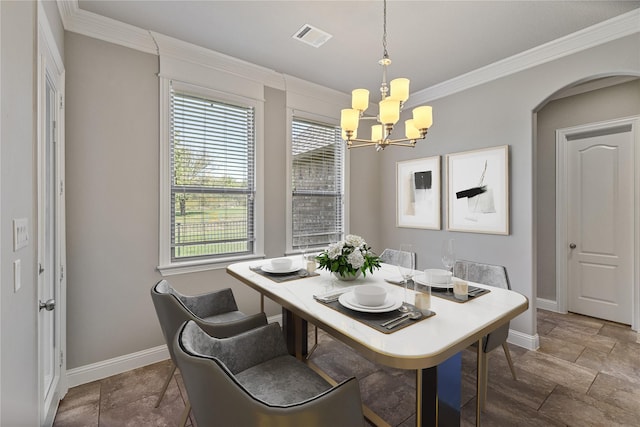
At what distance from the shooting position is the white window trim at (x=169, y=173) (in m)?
2.51

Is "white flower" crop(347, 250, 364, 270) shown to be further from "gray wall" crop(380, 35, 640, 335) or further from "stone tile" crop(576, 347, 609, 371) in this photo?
"stone tile" crop(576, 347, 609, 371)

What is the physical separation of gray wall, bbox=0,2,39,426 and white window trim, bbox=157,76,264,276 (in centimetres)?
117

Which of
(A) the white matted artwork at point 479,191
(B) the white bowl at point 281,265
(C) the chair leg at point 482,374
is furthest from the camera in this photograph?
(A) the white matted artwork at point 479,191

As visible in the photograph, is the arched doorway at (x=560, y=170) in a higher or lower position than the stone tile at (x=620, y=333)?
higher

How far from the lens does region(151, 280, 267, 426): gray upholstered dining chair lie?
5.13ft

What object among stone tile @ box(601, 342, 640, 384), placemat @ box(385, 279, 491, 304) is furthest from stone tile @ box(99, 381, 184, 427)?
stone tile @ box(601, 342, 640, 384)

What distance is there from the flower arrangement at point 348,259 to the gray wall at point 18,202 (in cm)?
141

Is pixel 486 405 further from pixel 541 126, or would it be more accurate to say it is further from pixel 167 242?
pixel 541 126

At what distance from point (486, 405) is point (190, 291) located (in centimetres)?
250

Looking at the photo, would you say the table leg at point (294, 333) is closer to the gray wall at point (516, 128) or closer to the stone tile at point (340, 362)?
the stone tile at point (340, 362)

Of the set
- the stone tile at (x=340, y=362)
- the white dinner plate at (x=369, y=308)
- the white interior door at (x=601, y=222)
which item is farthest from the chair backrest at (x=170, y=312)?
the white interior door at (x=601, y=222)

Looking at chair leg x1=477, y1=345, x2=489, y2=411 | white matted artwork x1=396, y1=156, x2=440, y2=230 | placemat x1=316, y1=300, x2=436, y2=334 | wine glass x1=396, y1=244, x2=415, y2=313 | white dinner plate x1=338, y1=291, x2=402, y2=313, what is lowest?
chair leg x1=477, y1=345, x2=489, y2=411

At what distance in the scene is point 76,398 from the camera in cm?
206

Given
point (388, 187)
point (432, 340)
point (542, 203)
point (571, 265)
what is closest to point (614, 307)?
point (571, 265)
